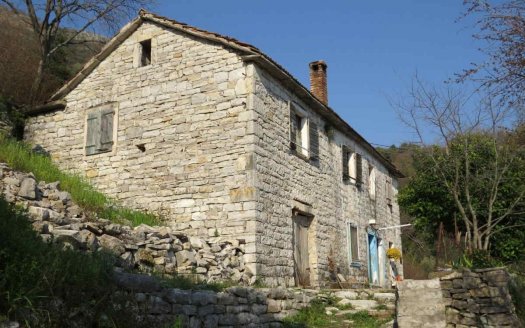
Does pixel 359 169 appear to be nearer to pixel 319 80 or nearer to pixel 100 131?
pixel 319 80

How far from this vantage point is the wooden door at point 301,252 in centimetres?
1179

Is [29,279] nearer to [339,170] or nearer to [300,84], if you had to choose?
[300,84]

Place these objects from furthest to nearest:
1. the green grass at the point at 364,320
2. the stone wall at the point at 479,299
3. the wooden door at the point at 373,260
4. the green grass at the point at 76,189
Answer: the wooden door at the point at 373,260 → the green grass at the point at 76,189 → the green grass at the point at 364,320 → the stone wall at the point at 479,299

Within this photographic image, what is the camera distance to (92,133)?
42.0 feet

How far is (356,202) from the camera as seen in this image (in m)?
15.8

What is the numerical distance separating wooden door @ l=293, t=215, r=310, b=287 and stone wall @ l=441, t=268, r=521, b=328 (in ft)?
14.0

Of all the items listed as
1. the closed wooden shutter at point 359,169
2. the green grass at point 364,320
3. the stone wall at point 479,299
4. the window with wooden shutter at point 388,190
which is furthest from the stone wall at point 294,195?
the stone wall at point 479,299

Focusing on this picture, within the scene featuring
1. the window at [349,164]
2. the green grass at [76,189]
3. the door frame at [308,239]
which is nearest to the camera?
the green grass at [76,189]

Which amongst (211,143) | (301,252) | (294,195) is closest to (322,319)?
(301,252)

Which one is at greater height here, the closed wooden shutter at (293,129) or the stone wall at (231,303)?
the closed wooden shutter at (293,129)

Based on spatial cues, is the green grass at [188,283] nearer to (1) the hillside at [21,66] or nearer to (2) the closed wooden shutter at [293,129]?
(2) the closed wooden shutter at [293,129]

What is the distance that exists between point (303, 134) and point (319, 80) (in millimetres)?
3328

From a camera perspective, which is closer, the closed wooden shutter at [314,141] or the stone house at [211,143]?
the stone house at [211,143]

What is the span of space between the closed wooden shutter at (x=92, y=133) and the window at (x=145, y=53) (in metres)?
1.81
